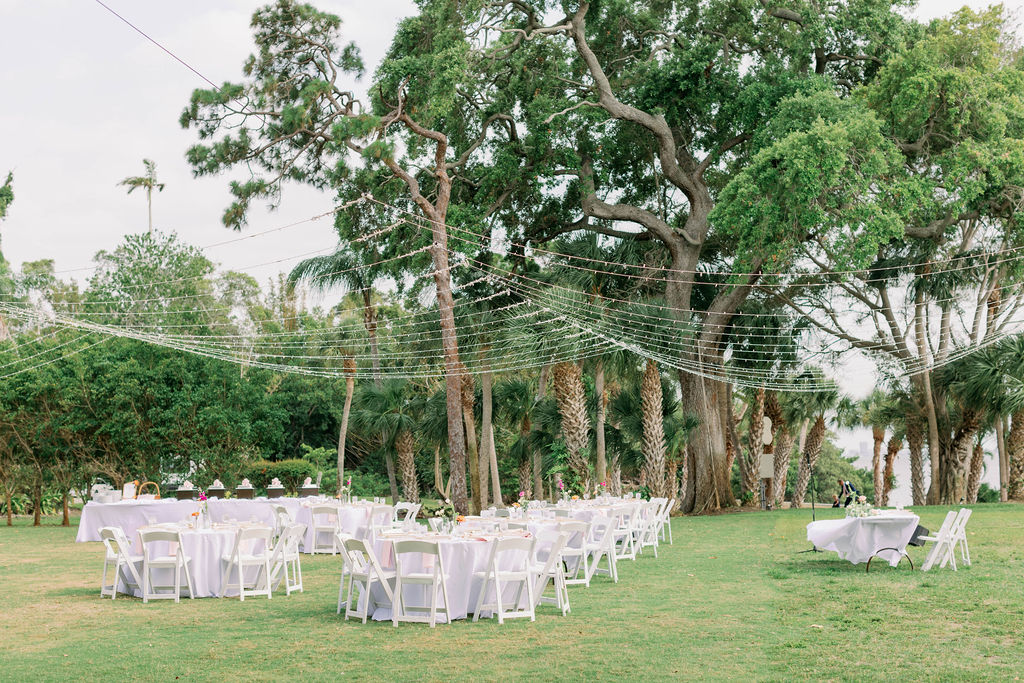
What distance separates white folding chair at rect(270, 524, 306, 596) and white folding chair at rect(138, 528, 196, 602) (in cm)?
84

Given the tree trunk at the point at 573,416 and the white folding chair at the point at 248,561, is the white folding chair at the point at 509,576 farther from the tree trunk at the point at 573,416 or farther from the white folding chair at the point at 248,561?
the tree trunk at the point at 573,416

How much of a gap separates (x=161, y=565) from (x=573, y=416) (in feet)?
41.4

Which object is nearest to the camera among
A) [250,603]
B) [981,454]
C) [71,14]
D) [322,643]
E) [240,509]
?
[322,643]

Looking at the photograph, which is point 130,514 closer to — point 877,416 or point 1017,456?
point 1017,456

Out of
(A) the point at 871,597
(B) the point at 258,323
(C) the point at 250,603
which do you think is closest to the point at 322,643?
(C) the point at 250,603

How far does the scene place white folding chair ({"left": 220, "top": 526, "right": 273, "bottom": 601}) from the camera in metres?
9.37

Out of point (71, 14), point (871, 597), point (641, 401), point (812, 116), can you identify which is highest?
point (812, 116)

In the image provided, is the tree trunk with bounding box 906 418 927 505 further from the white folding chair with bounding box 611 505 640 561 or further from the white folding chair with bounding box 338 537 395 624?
the white folding chair with bounding box 338 537 395 624

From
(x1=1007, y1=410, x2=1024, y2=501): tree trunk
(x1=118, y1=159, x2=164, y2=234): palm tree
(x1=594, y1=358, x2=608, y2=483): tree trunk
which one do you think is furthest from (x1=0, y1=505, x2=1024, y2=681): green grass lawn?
(x1=118, y1=159, x2=164, y2=234): palm tree

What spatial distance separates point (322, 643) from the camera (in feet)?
23.1

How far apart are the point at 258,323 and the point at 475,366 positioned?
1915cm

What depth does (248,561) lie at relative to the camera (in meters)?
9.42

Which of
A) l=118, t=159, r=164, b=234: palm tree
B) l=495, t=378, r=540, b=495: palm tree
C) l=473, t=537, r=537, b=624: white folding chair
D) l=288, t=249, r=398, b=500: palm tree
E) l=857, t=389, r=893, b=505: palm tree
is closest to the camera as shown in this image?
l=473, t=537, r=537, b=624: white folding chair

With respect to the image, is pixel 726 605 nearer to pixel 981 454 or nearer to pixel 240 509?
pixel 240 509
